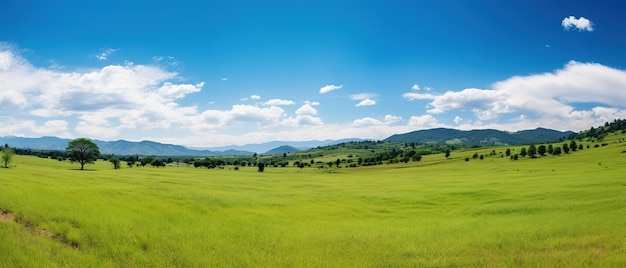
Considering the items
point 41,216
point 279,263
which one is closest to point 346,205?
point 279,263

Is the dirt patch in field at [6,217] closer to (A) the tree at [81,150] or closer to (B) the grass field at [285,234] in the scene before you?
(B) the grass field at [285,234]

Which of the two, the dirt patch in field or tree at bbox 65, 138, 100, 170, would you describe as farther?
tree at bbox 65, 138, 100, 170

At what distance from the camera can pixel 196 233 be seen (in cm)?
2281

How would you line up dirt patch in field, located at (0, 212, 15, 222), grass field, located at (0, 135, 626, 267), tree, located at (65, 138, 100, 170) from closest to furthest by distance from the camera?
grass field, located at (0, 135, 626, 267) < dirt patch in field, located at (0, 212, 15, 222) < tree, located at (65, 138, 100, 170)

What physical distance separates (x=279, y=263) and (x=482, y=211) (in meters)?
23.6

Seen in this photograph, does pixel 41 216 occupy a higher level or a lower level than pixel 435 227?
higher

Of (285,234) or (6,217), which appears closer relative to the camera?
(6,217)

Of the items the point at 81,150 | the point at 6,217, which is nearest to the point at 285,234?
the point at 6,217

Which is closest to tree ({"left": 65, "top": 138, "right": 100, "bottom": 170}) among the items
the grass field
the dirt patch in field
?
the grass field

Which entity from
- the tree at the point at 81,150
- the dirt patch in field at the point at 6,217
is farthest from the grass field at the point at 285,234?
the tree at the point at 81,150

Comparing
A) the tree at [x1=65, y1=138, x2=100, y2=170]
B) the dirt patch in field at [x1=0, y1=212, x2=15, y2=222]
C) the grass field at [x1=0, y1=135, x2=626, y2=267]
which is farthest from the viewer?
the tree at [x1=65, y1=138, x2=100, y2=170]

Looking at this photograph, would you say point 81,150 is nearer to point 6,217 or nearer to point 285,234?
point 6,217

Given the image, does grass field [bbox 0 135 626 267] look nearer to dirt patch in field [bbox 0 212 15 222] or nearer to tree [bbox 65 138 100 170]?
dirt patch in field [bbox 0 212 15 222]

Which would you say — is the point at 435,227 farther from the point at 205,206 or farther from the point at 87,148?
the point at 87,148
